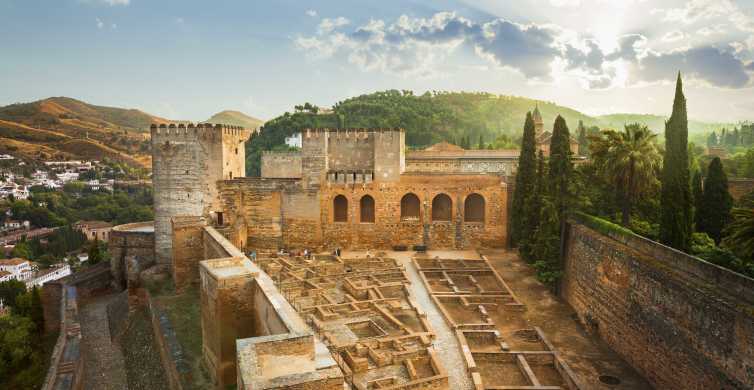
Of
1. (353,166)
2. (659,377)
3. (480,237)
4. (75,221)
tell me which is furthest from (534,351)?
(75,221)

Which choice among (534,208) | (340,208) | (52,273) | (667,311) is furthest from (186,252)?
(52,273)

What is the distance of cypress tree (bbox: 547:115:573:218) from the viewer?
20.0 meters

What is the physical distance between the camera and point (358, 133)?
25.2 m

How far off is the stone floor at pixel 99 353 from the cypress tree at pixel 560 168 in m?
16.8

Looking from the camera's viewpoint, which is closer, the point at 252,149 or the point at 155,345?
the point at 155,345

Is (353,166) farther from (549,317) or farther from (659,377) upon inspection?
(659,377)

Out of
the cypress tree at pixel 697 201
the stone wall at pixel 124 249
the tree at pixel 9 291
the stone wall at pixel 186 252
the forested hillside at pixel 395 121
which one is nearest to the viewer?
the cypress tree at pixel 697 201

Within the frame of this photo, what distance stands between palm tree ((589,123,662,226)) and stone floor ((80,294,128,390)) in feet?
58.5

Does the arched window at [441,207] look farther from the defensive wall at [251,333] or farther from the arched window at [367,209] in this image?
the defensive wall at [251,333]

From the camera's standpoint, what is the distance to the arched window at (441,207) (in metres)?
26.8

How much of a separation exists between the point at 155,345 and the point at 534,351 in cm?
1176

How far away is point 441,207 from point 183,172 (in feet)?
42.4

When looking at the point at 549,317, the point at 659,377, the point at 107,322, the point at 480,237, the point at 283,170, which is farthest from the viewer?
the point at 283,170

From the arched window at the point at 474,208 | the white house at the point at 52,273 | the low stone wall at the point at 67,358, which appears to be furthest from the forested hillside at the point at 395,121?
the low stone wall at the point at 67,358
